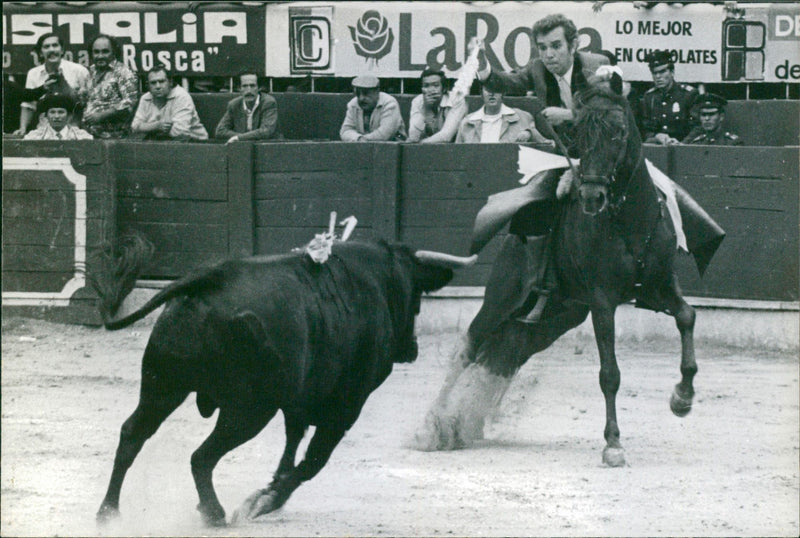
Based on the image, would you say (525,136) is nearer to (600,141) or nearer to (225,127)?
(225,127)

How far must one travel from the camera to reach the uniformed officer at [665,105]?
10375 millimetres

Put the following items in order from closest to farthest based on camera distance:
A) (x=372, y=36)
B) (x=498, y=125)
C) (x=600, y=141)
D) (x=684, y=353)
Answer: (x=600, y=141)
(x=684, y=353)
(x=498, y=125)
(x=372, y=36)

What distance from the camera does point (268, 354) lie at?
16.9 ft

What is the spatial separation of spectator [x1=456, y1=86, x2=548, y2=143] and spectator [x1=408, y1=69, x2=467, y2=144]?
9cm

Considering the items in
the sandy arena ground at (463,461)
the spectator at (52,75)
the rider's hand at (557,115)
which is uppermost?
the spectator at (52,75)

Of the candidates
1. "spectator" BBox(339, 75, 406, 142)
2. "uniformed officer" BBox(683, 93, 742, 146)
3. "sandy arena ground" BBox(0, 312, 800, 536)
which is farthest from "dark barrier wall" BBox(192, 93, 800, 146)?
"sandy arena ground" BBox(0, 312, 800, 536)

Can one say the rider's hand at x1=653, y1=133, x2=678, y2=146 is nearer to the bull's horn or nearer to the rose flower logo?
the rose flower logo

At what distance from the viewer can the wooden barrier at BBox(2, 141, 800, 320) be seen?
10.8 meters

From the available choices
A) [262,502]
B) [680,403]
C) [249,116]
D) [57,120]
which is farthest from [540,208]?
[57,120]

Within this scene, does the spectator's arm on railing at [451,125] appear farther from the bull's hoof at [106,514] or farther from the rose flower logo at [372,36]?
the bull's hoof at [106,514]

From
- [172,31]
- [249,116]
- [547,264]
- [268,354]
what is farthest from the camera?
[172,31]

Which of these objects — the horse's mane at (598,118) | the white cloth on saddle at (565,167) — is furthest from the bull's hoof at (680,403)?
the horse's mane at (598,118)

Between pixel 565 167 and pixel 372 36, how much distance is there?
3.89m

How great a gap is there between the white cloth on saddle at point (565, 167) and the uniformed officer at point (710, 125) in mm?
3064
